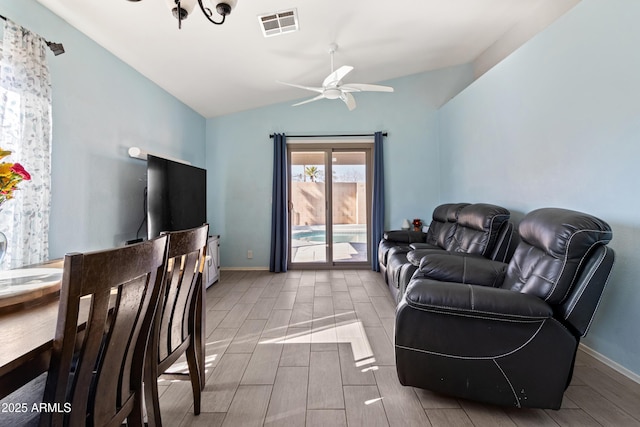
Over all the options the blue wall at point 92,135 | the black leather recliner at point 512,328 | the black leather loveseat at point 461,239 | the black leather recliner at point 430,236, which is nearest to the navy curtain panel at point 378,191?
the black leather recliner at point 430,236

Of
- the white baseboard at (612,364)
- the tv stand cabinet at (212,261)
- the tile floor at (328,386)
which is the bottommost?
the tile floor at (328,386)

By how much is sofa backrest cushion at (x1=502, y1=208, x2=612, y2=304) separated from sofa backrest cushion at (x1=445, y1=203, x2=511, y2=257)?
0.83 m

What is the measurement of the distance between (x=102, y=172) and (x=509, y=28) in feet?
15.9

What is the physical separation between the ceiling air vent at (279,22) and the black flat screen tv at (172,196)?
1.63 m

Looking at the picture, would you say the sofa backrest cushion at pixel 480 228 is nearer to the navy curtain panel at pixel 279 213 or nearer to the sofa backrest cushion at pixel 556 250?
the sofa backrest cushion at pixel 556 250

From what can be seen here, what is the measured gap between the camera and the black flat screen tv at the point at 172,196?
2.69 meters

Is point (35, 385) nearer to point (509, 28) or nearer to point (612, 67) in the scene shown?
point (612, 67)

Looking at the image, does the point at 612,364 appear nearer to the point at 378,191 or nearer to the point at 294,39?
the point at 378,191

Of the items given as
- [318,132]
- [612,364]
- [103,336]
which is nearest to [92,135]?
[103,336]

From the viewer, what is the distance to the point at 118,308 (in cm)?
85

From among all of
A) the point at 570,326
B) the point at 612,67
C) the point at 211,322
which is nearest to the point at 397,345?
the point at 570,326

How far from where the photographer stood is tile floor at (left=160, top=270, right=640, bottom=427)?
57.6 inches

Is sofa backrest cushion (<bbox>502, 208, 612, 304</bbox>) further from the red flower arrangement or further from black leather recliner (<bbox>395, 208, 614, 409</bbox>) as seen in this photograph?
the red flower arrangement

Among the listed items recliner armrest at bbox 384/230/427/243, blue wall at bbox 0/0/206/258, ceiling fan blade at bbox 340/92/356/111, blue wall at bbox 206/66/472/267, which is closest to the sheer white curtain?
blue wall at bbox 0/0/206/258
